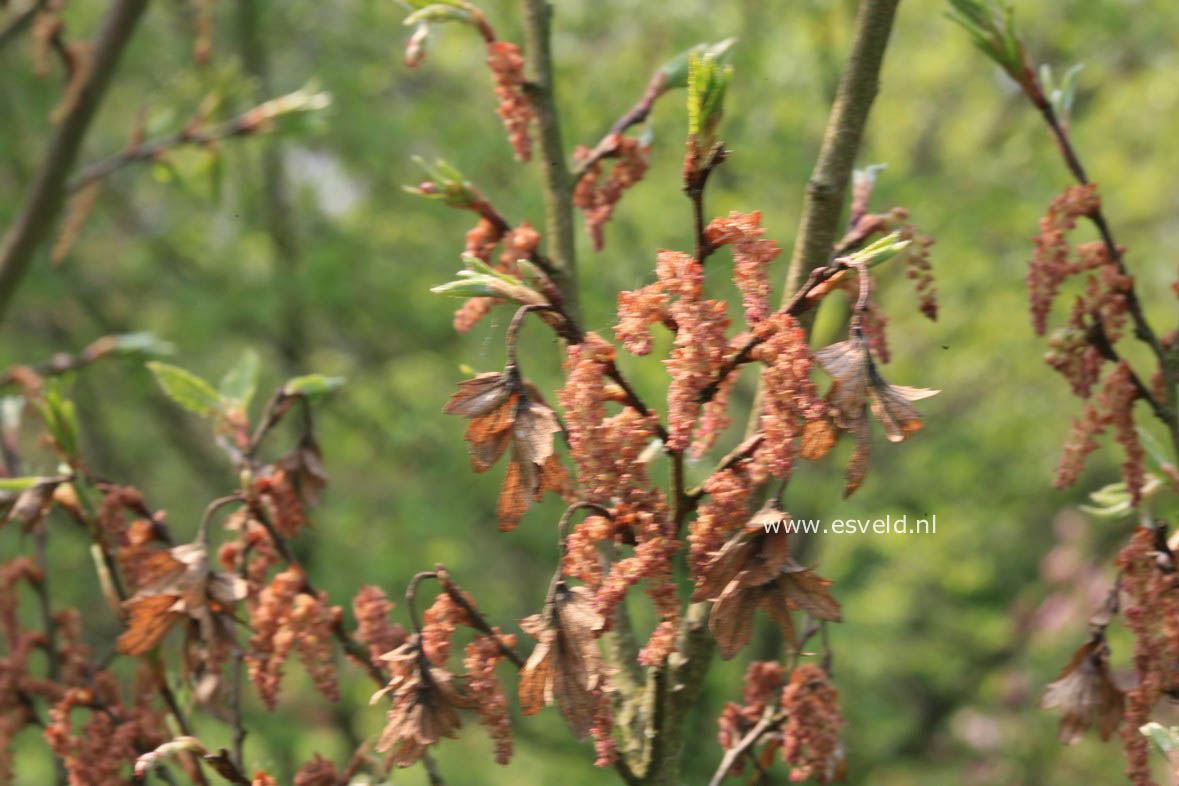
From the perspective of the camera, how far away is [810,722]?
1432 millimetres

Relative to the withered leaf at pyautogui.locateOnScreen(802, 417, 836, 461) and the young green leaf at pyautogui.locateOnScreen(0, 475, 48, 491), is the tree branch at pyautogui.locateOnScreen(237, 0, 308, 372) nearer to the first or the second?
the young green leaf at pyautogui.locateOnScreen(0, 475, 48, 491)

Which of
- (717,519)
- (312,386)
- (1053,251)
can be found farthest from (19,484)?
(1053,251)

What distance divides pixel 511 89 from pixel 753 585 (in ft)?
2.57

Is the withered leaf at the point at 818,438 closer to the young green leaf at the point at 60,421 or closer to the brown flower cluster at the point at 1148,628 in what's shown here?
the brown flower cluster at the point at 1148,628

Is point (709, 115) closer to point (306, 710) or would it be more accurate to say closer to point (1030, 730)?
point (306, 710)

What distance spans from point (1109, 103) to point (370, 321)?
14.6ft

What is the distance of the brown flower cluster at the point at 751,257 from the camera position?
44.8 inches

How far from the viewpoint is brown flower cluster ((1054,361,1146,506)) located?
1.53 m

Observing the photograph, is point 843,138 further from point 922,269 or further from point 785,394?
point 785,394

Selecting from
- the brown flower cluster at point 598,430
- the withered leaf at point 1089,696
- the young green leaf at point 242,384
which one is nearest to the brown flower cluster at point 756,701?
the withered leaf at point 1089,696

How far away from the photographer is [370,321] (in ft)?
23.3

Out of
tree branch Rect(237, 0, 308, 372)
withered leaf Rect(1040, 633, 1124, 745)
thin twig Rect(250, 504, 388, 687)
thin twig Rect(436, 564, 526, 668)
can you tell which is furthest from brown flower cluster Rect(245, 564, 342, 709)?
tree branch Rect(237, 0, 308, 372)

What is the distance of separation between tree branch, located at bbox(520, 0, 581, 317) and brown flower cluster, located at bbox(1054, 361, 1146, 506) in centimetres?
67

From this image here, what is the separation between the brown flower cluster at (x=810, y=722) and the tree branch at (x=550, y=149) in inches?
22.4
